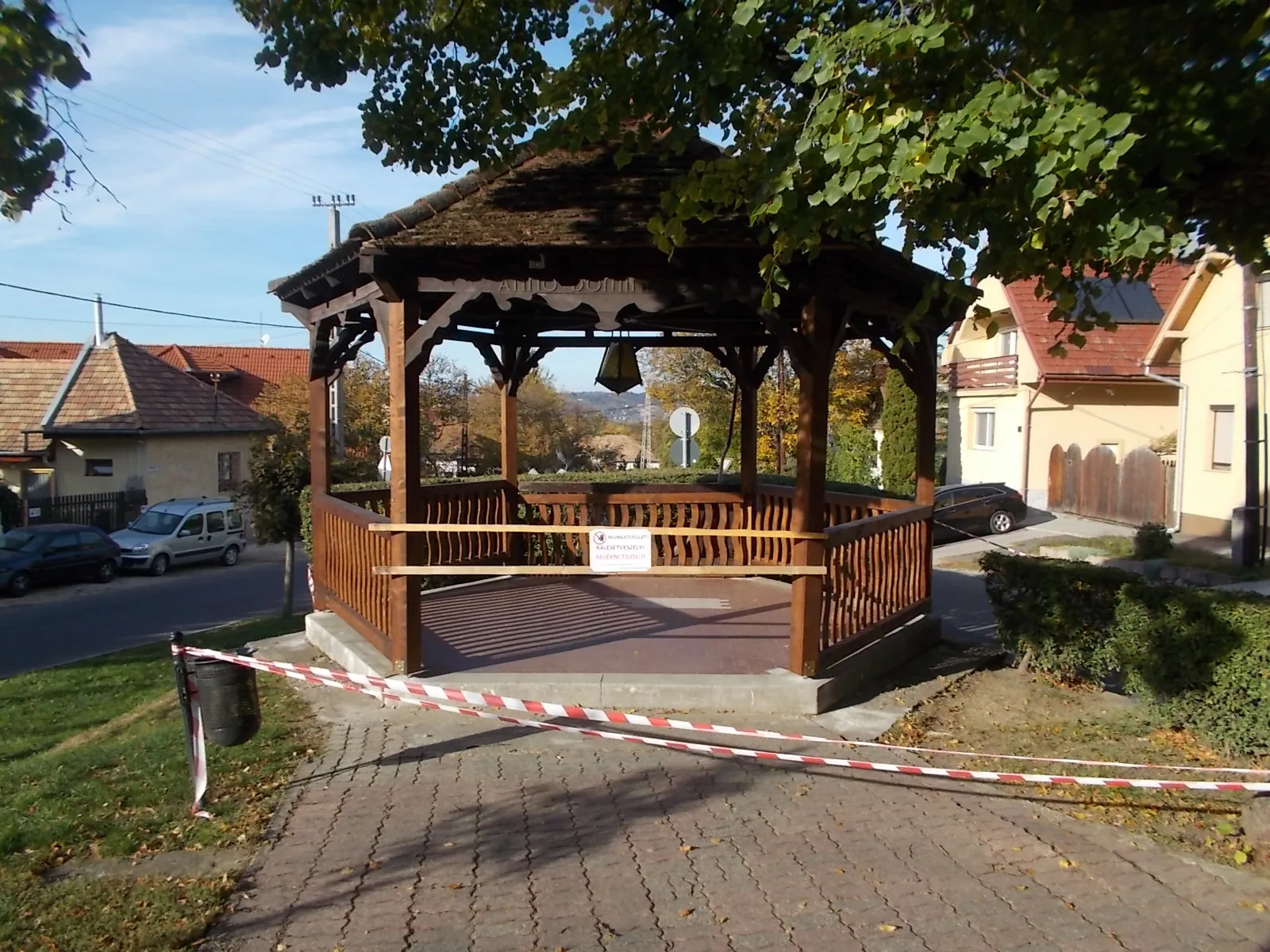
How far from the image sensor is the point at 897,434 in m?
31.0

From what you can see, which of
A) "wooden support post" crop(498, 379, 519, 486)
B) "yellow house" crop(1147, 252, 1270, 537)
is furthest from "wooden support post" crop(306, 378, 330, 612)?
"yellow house" crop(1147, 252, 1270, 537)

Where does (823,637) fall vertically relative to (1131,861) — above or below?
above

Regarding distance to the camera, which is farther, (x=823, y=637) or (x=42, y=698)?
(x=42, y=698)

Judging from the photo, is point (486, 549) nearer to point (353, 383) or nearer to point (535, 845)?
point (535, 845)

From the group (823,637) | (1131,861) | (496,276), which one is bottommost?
(1131,861)

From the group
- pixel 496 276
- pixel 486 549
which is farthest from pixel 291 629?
pixel 496 276

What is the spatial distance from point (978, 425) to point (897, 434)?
16.8ft

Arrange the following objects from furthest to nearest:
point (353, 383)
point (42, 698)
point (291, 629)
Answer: point (353, 383) < point (291, 629) < point (42, 698)

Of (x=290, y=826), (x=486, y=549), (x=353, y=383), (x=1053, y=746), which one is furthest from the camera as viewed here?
(x=353, y=383)

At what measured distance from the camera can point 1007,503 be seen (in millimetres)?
26234

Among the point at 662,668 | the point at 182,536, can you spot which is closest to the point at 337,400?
the point at 182,536

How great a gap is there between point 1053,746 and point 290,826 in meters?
4.68

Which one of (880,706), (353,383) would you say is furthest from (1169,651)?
(353,383)

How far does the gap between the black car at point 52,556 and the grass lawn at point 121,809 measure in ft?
46.3
